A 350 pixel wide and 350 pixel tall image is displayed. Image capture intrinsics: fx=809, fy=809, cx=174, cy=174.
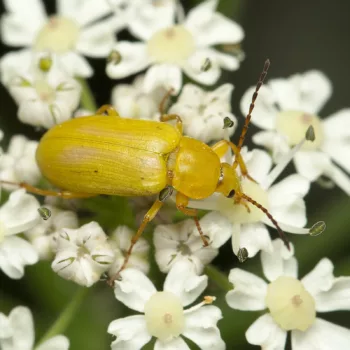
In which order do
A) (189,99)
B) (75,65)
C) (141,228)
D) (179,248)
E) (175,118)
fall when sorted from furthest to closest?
1. (75,65)
2. (189,99)
3. (175,118)
4. (179,248)
5. (141,228)

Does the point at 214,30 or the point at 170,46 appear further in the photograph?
the point at 214,30

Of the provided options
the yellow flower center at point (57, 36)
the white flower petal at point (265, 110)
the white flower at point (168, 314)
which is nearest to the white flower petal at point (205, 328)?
the white flower at point (168, 314)

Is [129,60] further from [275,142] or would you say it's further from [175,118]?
[275,142]

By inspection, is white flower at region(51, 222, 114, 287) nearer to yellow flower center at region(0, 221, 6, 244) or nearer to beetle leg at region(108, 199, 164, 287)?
beetle leg at region(108, 199, 164, 287)

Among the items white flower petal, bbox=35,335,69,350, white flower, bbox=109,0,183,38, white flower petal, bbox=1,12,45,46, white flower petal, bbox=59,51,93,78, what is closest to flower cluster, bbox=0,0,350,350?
white flower petal, bbox=35,335,69,350

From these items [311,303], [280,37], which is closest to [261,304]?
[311,303]

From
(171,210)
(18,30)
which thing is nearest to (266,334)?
(171,210)

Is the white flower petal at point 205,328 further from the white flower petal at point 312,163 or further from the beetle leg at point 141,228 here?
the white flower petal at point 312,163
